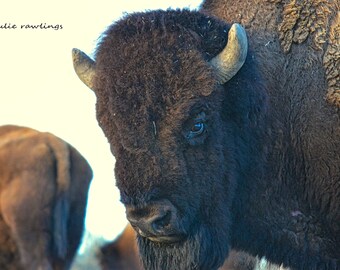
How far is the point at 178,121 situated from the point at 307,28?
3.83 ft

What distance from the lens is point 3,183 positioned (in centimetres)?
1018

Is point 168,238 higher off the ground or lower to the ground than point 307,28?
lower

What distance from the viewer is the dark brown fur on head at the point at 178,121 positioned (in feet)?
17.7

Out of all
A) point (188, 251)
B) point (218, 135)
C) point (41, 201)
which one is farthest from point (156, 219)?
point (41, 201)

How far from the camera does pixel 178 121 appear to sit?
5.45 meters

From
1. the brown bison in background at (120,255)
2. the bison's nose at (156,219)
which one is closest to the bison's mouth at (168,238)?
the bison's nose at (156,219)

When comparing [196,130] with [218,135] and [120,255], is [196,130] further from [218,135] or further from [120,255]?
[120,255]

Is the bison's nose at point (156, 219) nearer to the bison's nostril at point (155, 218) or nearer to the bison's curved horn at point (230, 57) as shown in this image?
the bison's nostril at point (155, 218)

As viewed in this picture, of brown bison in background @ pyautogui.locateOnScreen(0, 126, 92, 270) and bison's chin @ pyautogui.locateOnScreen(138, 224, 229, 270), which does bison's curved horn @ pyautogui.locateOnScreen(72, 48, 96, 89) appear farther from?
brown bison in background @ pyautogui.locateOnScreen(0, 126, 92, 270)

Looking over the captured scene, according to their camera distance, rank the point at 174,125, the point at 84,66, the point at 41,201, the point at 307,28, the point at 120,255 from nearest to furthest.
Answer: the point at 174,125 < the point at 84,66 < the point at 307,28 < the point at 41,201 < the point at 120,255

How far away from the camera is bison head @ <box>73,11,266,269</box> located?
538 cm

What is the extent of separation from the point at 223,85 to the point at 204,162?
17.4 inches

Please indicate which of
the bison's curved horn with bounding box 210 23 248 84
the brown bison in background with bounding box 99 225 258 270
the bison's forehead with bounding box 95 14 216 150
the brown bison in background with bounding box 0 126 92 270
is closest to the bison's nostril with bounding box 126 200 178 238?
the bison's forehead with bounding box 95 14 216 150

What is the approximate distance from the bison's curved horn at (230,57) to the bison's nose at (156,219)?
31.5 inches
